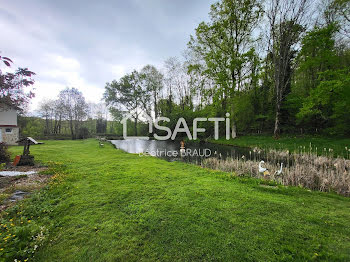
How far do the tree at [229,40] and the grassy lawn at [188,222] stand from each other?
15529 millimetres

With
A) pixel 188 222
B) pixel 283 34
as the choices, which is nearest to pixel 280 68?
pixel 283 34

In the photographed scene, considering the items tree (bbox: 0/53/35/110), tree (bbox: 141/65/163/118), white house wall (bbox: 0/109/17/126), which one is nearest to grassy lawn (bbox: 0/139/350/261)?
tree (bbox: 0/53/35/110)

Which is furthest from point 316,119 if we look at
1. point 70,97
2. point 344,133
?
point 70,97


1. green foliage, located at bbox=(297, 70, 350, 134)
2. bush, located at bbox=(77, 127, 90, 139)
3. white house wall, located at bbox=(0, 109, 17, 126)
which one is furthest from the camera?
bush, located at bbox=(77, 127, 90, 139)

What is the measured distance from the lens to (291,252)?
82.8 inches

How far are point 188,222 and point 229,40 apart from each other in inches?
795

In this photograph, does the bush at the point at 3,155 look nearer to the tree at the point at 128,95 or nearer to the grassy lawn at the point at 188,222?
the grassy lawn at the point at 188,222

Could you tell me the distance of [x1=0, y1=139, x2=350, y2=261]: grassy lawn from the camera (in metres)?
2.11

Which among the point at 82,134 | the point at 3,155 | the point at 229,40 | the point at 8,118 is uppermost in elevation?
the point at 229,40

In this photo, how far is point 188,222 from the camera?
2787 millimetres

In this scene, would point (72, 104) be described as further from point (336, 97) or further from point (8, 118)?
point (336, 97)

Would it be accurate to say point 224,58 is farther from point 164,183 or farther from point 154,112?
point 154,112

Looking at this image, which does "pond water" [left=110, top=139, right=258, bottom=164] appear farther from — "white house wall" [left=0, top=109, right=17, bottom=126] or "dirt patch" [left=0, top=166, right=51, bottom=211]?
"white house wall" [left=0, top=109, right=17, bottom=126]

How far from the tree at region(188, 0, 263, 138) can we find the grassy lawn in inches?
611
